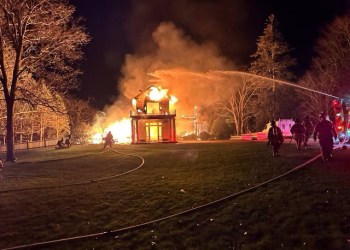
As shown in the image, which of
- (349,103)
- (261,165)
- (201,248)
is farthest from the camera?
(349,103)

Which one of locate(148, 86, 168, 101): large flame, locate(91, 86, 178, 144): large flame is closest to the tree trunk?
locate(91, 86, 178, 144): large flame

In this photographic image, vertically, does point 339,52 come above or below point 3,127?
above

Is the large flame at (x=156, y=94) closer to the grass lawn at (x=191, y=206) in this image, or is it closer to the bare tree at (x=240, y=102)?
the bare tree at (x=240, y=102)

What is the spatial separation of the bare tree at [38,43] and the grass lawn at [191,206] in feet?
42.1

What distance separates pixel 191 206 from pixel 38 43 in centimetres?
2354

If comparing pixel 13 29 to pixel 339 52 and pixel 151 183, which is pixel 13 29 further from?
pixel 339 52

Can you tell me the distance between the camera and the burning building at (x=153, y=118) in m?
47.4

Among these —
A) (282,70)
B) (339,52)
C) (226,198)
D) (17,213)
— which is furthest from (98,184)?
(282,70)

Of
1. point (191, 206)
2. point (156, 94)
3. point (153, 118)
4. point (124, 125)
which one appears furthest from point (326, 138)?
point (124, 125)

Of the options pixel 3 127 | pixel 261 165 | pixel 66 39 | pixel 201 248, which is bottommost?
pixel 201 248

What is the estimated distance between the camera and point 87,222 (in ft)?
38.0

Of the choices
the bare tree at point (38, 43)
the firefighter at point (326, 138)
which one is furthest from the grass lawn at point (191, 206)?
the bare tree at point (38, 43)

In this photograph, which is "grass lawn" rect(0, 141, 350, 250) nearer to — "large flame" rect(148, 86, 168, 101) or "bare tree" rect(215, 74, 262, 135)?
"large flame" rect(148, 86, 168, 101)

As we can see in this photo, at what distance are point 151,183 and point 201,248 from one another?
6857 millimetres
